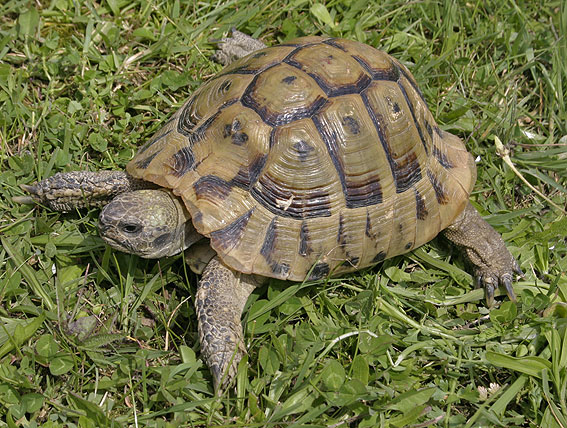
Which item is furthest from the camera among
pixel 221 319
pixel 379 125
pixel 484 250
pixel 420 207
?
pixel 484 250

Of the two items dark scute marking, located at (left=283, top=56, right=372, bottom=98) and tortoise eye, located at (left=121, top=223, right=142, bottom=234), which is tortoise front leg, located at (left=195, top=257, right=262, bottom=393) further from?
dark scute marking, located at (left=283, top=56, right=372, bottom=98)

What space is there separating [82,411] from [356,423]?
1252 millimetres

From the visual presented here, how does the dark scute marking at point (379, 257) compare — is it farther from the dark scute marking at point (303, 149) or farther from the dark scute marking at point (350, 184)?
the dark scute marking at point (303, 149)

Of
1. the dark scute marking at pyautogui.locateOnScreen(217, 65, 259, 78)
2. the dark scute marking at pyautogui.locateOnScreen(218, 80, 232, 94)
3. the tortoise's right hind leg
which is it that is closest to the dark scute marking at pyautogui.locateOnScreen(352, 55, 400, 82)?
the dark scute marking at pyautogui.locateOnScreen(217, 65, 259, 78)

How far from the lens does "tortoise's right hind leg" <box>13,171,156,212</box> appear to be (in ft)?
10.5

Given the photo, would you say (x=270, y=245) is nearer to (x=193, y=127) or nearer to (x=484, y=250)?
(x=193, y=127)

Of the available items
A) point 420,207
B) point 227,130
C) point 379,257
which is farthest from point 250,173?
point 420,207

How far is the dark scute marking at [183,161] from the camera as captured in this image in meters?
2.97

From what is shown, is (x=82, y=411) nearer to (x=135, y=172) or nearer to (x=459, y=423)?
(x=135, y=172)

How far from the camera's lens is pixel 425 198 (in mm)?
3191

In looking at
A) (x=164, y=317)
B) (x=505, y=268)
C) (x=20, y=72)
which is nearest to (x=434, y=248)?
(x=505, y=268)

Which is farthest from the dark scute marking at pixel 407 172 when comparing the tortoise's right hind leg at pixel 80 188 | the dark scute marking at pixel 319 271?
the tortoise's right hind leg at pixel 80 188

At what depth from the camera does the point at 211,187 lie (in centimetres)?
288

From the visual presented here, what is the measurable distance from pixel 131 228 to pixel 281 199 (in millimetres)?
729
